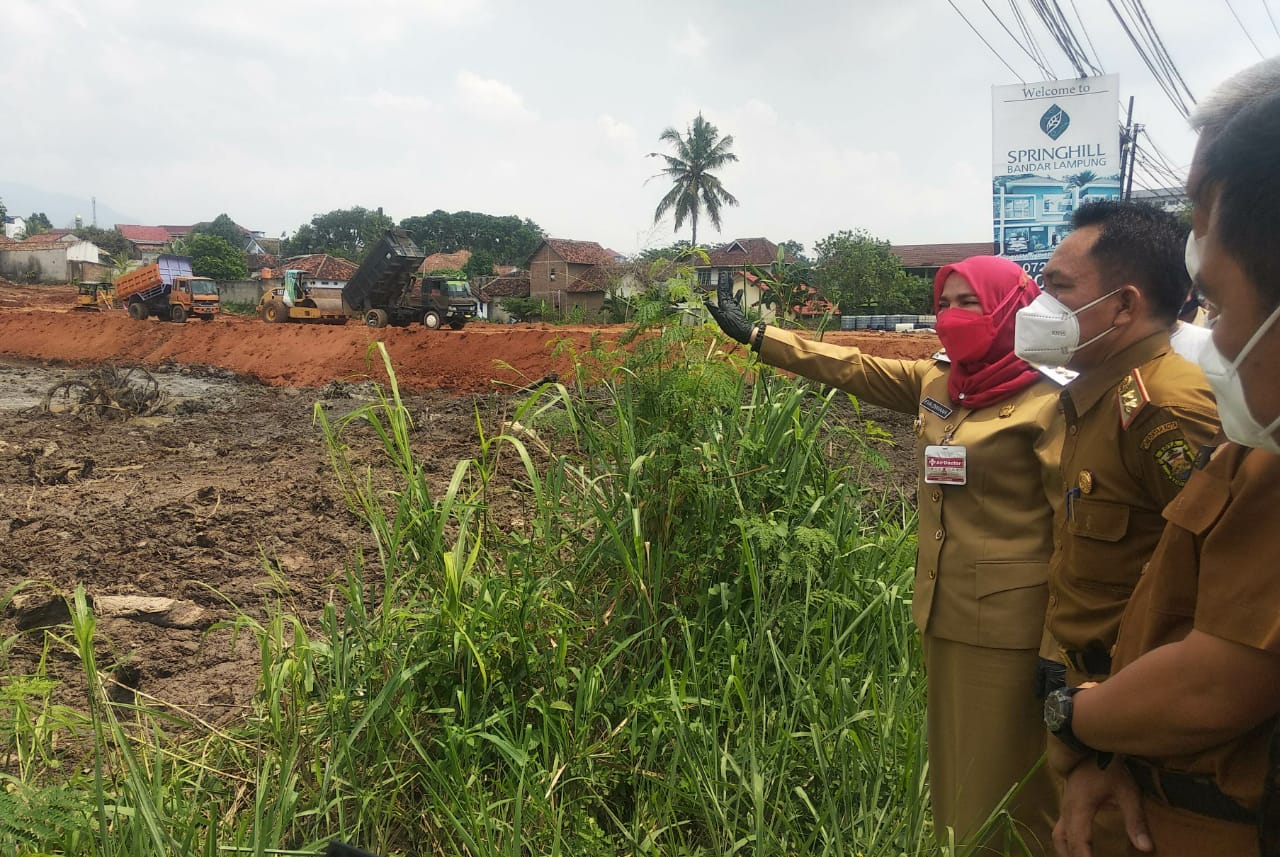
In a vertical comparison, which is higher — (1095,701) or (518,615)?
(1095,701)

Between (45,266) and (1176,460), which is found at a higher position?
(45,266)

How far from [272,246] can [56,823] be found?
96.7 meters

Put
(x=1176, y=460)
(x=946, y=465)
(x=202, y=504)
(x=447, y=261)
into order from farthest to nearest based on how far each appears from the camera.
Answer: (x=447, y=261), (x=202, y=504), (x=946, y=465), (x=1176, y=460)

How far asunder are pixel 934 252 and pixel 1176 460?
2033 inches

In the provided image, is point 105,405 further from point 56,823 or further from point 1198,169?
point 1198,169

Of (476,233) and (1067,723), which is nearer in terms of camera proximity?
(1067,723)

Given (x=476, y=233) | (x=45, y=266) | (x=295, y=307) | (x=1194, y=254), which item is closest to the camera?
(x=1194, y=254)

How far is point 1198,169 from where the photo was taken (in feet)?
3.20

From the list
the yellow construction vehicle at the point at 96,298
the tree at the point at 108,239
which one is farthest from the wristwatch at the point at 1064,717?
the tree at the point at 108,239

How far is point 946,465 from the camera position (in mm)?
2021

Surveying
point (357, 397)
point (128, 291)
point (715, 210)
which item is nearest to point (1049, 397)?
point (357, 397)

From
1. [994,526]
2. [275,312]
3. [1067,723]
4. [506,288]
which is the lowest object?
[1067,723]

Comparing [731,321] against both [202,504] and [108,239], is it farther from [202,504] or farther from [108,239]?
Result: [108,239]

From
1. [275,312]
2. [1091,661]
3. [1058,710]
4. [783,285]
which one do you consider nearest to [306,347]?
[275,312]
